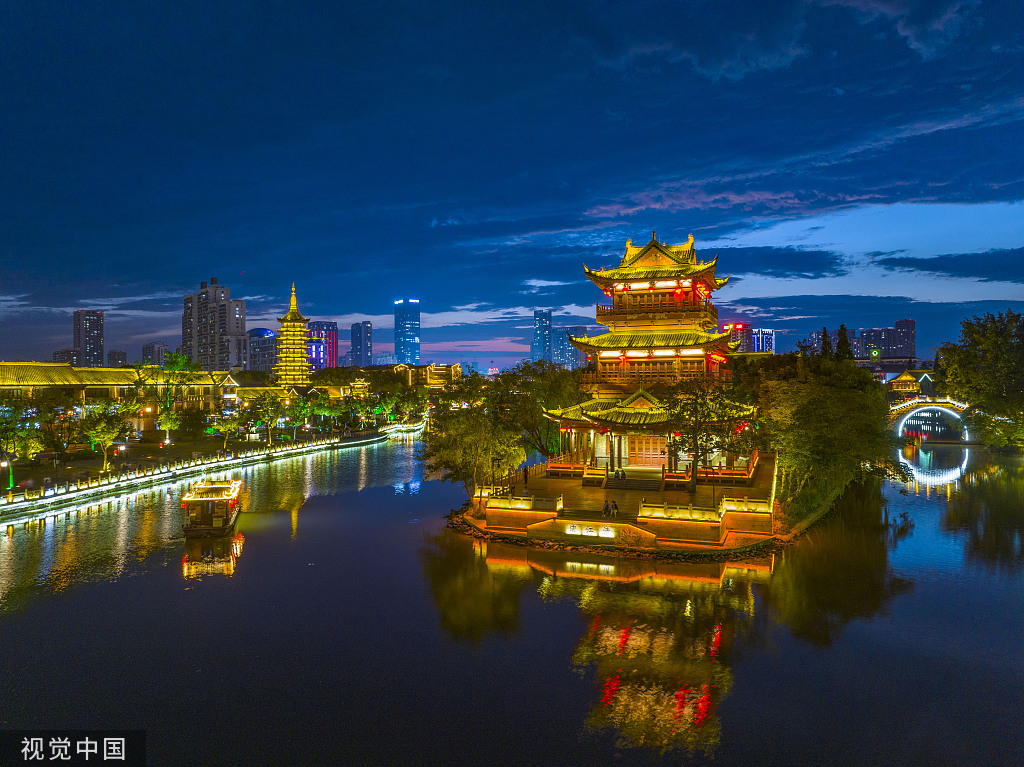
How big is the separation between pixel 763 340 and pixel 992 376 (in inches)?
4799

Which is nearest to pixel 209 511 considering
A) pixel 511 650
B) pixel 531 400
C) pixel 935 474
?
pixel 511 650

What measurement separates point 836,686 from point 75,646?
20.6 metres

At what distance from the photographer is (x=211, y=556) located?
26297 mm

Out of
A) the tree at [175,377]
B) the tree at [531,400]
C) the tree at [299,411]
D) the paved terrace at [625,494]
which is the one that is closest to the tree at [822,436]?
the paved terrace at [625,494]

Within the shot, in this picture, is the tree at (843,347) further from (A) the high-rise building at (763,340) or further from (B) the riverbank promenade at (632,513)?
(A) the high-rise building at (763,340)

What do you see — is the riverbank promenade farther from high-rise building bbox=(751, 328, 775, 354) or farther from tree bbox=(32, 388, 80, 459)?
high-rise building bbox=(751, 328, 775, 354)

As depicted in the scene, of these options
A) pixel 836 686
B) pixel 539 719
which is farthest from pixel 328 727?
pixel 836 686

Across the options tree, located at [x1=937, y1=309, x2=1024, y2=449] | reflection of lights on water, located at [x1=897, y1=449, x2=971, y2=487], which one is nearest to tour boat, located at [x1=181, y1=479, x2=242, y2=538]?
reflection of lights on water, located at [x1=897, y1=449, x2=971, y2=487]

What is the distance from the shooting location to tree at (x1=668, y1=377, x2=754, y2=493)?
105ft

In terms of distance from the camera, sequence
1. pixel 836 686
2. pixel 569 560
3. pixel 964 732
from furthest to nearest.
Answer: pixel 569 560 < pixel 836 686 < pixel 964 732

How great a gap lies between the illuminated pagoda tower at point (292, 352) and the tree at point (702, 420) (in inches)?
3076

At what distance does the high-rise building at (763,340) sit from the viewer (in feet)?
563

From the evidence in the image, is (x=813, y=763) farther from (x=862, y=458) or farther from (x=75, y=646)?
(x=862, y=458)

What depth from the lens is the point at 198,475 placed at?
1880 inches
